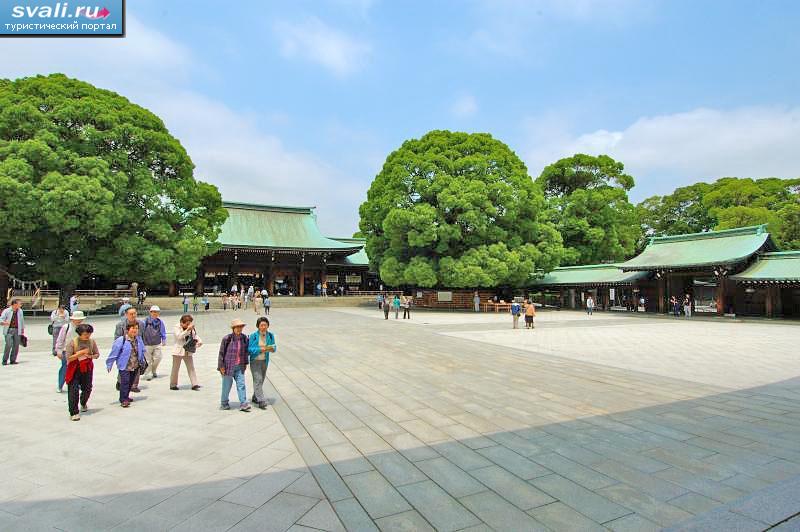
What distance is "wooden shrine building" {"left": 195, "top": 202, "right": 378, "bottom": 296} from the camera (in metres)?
35.6

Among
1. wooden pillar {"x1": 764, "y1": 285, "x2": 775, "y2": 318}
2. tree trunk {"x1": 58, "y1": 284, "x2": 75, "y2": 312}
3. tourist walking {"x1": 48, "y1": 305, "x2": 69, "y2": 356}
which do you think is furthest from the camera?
wooden pillar {"x1": 764, "y1": 285, "x2": 775, "y2": 318}

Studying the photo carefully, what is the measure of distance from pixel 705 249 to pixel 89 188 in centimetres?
3471

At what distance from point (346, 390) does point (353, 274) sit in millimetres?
35608

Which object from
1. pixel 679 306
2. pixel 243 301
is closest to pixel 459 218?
pixel 679 306

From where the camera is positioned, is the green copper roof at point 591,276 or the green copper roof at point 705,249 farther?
the green copper roof at point 591,276

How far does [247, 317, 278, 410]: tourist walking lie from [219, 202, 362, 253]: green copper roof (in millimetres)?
29611

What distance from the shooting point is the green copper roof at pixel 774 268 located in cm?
2178

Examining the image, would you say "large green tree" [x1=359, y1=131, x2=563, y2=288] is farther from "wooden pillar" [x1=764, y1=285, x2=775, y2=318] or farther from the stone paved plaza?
the stone paved plaza

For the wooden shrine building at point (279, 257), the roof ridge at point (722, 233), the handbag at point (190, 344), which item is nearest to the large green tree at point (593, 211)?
the roof ridge at point (722, 233)

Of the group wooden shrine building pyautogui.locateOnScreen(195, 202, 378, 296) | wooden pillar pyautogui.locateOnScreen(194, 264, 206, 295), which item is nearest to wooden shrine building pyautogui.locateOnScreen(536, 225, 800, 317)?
wooden shrine building pyautogui.locateOnScreen(195, 202, 378, 296)

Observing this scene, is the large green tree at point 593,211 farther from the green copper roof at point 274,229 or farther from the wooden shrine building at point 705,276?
the green copper roof at point 274,229

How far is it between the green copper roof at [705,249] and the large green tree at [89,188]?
2868cm

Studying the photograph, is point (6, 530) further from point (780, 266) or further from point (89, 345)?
point (780, 266)

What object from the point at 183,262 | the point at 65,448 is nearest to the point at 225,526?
the point at 65,448
